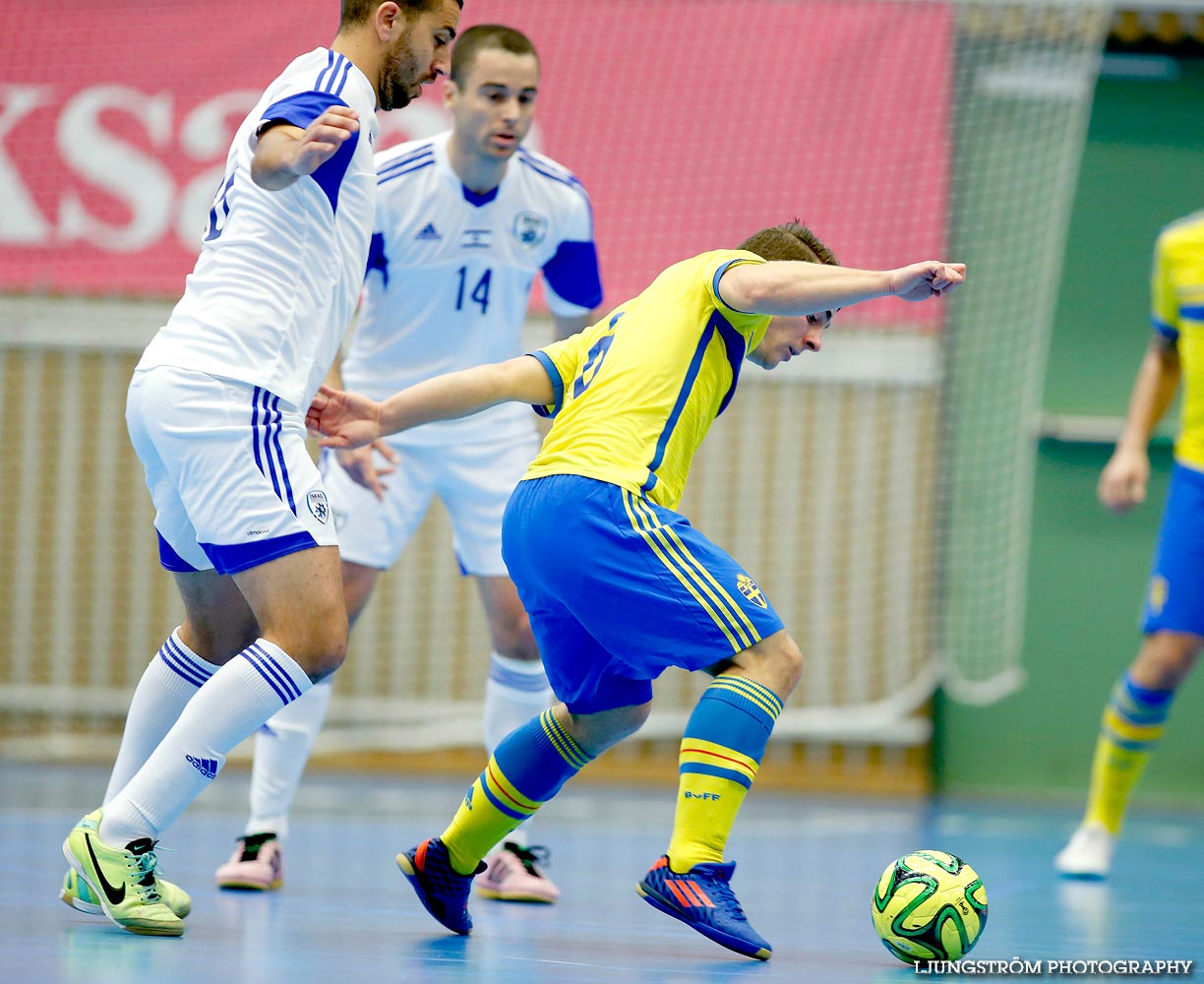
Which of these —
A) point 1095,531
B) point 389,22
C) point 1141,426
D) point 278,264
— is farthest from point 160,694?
point 1095,531

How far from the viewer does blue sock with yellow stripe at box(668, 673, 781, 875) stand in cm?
294

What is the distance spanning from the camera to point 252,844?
3928mm

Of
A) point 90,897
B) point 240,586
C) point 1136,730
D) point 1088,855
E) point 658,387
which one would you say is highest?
point 658,387

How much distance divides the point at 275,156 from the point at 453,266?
152 cm

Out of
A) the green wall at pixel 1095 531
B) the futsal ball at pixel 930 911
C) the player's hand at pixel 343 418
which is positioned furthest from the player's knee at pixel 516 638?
the green wall at pixel 1095 531

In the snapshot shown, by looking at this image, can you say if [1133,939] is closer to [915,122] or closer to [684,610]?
[684,610]

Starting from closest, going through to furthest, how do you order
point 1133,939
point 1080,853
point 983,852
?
point 1133,939 < point 1080,853 < point 983,852

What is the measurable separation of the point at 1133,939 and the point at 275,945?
189 cm

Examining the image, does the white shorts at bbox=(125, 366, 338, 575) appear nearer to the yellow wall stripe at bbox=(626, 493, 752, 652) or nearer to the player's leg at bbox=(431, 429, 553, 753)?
the yellow wall stripe at bbox=(626, 493, 752, 652)

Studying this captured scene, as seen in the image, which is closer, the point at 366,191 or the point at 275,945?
the point at 275,945

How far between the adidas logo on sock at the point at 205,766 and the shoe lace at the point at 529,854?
47.9 inches

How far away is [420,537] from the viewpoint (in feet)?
25.8

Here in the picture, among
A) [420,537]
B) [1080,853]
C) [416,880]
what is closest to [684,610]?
[416,880]

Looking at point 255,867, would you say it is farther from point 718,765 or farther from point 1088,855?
point 1088,855
